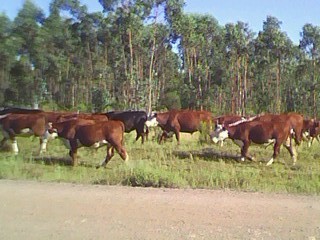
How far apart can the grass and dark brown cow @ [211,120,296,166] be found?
1.93 ft

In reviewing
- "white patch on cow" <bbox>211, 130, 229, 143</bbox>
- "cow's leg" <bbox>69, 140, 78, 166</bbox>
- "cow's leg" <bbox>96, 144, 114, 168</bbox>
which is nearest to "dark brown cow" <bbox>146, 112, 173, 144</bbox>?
"white patch on cow" <bbox>211, 130, 229, 143</bbox>

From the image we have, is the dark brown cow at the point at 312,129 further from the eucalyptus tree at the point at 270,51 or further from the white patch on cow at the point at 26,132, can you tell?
the eucalyptus tree at the point at 270,51

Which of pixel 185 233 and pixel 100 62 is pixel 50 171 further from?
pixel 100 62

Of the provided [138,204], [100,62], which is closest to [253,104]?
[100,62]

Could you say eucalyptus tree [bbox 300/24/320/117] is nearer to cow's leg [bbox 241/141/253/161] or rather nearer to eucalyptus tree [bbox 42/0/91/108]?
eucalyptus tree [bbox 42/0/91/108]

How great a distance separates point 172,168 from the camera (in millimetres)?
14414

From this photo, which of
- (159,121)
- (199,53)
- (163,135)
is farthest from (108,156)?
(199,53)

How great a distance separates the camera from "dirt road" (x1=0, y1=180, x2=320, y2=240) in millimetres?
6895

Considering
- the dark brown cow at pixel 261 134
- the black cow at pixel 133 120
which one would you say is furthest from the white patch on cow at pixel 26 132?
the dark brown cow at pixel 261 134

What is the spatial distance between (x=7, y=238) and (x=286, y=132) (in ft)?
42.4

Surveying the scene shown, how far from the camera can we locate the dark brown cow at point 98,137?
15.2 metres

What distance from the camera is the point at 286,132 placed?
17500 mm

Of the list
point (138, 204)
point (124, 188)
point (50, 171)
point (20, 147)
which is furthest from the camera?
point (20, 147)

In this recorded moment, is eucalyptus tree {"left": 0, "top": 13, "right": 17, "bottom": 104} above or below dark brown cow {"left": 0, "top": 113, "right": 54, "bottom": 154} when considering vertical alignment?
above
